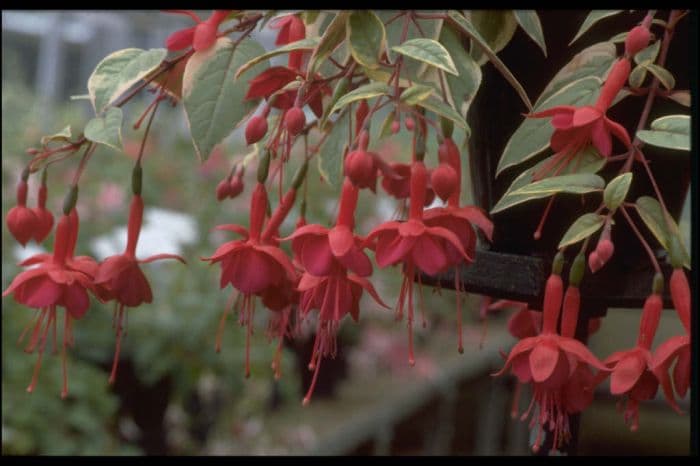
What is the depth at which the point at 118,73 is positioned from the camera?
0.51 m

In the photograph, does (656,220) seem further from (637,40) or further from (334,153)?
(334,153)

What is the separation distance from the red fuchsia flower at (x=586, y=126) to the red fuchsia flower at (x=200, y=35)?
0.18 metres

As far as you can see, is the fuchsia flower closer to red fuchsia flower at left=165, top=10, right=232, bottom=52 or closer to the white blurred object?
red fuchsia flower at left=165, top=10, right=232, bottom=52

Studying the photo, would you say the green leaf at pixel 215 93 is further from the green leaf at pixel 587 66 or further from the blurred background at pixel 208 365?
the blurred background at pixel 208 365

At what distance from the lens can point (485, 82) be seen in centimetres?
58

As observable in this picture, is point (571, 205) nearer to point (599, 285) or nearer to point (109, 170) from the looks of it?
point (599, 285)

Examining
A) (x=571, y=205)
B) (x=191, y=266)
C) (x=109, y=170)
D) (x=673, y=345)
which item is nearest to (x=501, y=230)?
(x=571, y=205)

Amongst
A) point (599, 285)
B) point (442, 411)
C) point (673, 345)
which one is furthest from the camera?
point (442, 411)

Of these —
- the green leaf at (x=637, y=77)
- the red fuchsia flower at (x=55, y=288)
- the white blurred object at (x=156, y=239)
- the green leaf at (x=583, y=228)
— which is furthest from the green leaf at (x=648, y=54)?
the white blurred object at (x=156, y=239)

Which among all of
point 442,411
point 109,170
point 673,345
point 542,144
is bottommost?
point 442,411

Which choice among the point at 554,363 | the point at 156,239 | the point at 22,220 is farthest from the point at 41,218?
the point at 156,239

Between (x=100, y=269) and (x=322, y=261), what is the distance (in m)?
0.17

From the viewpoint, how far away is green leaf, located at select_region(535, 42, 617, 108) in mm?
505

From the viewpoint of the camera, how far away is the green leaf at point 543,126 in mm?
491
